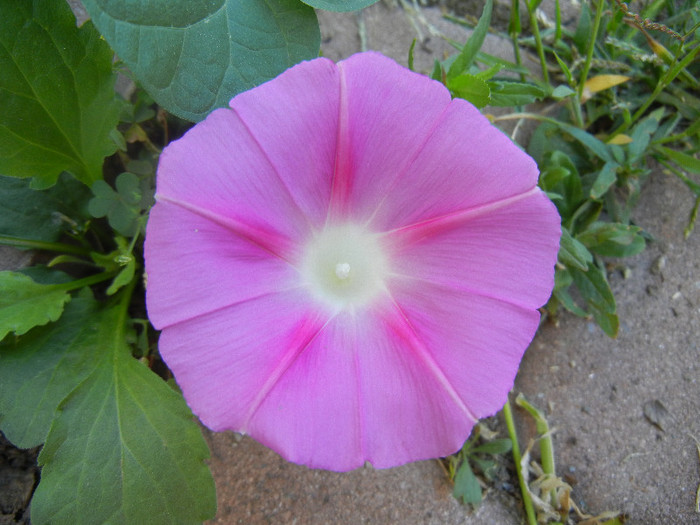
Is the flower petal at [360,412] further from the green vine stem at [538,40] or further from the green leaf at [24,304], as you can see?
the green vine stem at [538,40]

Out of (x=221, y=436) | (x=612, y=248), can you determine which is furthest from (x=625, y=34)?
(x=221, y=436)

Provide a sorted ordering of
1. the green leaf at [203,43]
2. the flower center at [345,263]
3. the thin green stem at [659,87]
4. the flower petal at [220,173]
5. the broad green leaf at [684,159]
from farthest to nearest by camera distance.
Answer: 1. the broad green leaf at [684,159]
2. the thin green stem at [659,87]
3. the flower center at [345,263]
4. the green leaf at [203,43]
5. the flower petal at [220,173]

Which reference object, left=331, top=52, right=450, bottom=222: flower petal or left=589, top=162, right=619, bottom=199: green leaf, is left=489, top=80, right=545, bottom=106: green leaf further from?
left=331, top=52, right=450, bottom=222: flower petal

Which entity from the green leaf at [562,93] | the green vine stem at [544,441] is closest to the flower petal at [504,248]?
the green leaf at [562,93]

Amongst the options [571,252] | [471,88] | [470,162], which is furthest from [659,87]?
[470,162]

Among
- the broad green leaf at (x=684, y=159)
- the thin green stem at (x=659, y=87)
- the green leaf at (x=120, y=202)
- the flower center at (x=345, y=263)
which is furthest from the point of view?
the broad green leaf at (x=684, y=159)

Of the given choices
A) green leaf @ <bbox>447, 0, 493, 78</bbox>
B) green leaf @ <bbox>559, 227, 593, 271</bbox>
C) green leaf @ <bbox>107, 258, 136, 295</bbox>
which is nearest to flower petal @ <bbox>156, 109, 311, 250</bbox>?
green leaf @ <bbox>107, 258, 136, 295</bbox>
